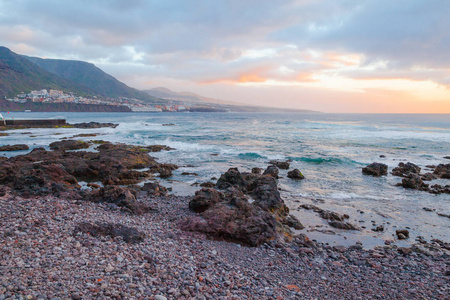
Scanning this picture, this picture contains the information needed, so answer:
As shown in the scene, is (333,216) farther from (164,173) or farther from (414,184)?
(164,173)

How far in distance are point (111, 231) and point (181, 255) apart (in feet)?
7.12

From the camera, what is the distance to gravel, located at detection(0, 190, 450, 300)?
5238mm

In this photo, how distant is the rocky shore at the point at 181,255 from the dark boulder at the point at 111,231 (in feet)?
0.09

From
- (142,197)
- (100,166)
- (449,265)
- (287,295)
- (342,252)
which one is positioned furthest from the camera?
(100,166)

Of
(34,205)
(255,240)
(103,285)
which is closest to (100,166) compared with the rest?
(34,205)

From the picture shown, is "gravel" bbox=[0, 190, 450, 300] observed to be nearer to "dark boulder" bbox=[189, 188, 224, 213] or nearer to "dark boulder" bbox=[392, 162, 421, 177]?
"dark boulder" bbox=[189, 188, 224, 213]

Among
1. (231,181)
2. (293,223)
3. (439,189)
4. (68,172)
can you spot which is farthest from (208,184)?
(439,189)

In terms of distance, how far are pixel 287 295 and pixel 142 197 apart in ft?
30.4

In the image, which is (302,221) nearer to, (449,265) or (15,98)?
(449,265)

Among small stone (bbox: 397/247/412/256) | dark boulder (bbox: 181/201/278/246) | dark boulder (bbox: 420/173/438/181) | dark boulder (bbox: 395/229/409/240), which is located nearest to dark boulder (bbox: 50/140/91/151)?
dark boulder (bbox: 181/201/278/246)

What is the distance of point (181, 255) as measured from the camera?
7.24m

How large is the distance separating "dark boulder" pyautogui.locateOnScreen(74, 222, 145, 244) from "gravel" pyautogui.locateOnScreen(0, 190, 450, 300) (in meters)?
0.17

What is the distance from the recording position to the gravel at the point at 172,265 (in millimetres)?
5238

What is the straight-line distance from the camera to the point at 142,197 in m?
13.5
